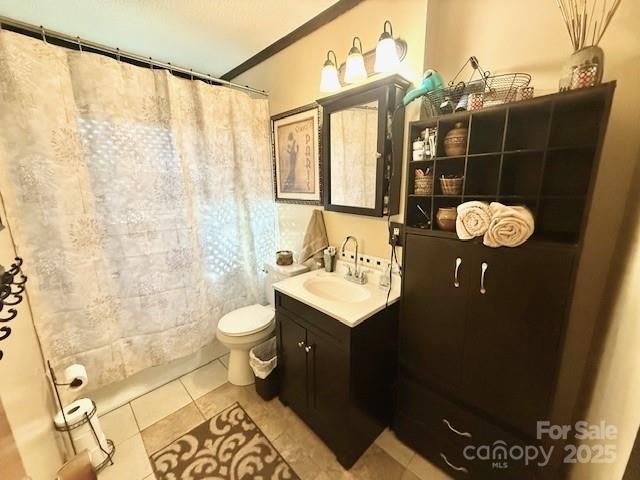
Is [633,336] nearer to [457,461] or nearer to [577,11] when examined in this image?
[457,461]

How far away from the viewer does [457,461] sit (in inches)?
50.3

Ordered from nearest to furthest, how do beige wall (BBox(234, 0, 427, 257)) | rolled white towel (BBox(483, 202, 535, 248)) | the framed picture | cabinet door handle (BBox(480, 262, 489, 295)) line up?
rolled white towel (BBox(483, 202, 535, 248)) → cabinet door handle (BBox(480, 262, 489, 295)) → beige wall (BBox(234, 0, 427, 257)) → the framed picture

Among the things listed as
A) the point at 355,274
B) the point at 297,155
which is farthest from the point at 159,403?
the point at 297,155

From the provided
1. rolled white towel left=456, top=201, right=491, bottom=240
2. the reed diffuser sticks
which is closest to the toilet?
rolled white towel left=456, top=201, right=491, bottom=240

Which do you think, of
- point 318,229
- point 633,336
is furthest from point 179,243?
point 633,336

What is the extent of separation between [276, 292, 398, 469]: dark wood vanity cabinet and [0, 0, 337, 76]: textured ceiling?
5.79 ft

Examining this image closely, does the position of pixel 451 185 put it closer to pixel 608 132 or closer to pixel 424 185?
pixel 424 185

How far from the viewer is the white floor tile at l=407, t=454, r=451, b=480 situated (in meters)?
1.35

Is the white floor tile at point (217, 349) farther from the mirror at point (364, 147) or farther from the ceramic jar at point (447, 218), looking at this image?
the ceramic jar at point (447, 218)

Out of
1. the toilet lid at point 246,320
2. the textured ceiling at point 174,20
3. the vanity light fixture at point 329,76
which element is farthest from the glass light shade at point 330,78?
the toilet lid at point 246,320

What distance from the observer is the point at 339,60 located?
64.6 inches

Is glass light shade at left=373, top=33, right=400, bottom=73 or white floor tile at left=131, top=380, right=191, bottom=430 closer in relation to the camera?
glass light shade at left=373, top=33, right=400, bottom=73

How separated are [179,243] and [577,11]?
7.60ft

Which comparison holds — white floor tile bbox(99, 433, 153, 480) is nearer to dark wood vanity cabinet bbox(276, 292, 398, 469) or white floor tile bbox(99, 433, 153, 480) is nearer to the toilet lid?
the toilet lid
